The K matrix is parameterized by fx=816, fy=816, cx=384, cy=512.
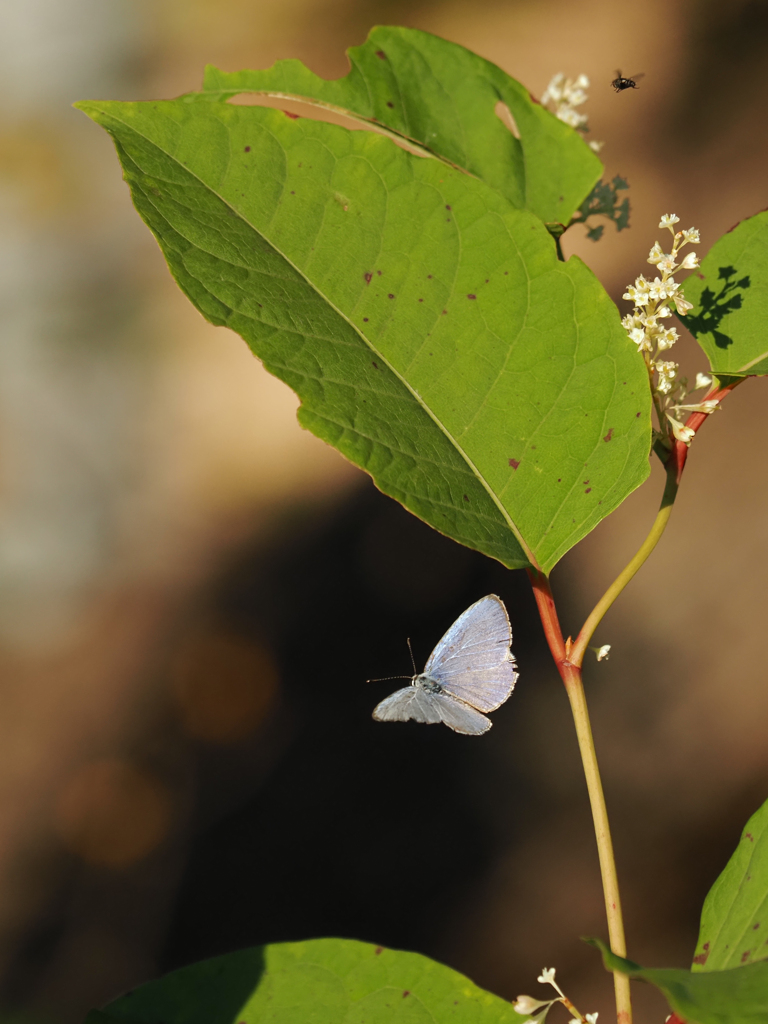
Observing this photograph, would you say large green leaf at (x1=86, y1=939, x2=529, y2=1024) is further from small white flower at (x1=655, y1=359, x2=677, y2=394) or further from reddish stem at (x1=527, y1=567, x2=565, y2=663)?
small white flower at (x1=655, y1=359, x2=677, y2=394)

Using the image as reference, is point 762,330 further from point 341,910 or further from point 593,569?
point 341,910

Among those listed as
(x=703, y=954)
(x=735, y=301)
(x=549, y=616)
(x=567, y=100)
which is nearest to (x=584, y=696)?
(x=549, y=616)

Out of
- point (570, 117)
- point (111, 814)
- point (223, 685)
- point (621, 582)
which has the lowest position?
point (111, 814)

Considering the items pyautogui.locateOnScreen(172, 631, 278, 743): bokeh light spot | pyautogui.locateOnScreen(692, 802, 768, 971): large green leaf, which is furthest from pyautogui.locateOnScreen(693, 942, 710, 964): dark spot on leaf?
pyautogui.locateOnScreen(172, 631, 278, 743): bokeh light spot

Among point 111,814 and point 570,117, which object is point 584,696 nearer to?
point 570,117

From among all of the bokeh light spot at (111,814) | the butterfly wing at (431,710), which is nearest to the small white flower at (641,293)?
the butterfly wing at (431,710)

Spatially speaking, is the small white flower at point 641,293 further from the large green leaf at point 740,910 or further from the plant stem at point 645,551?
the large green leaf at point 740,910
